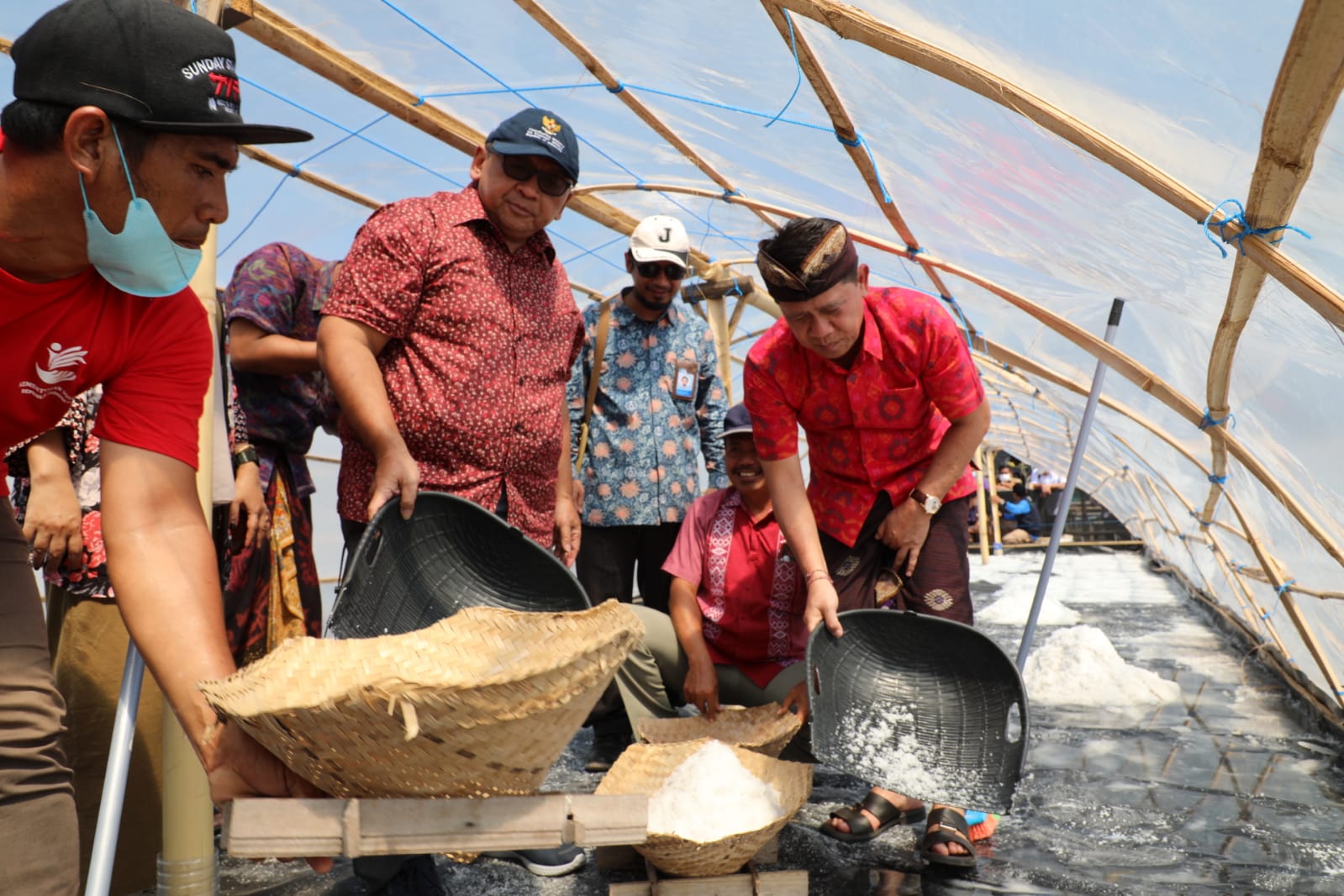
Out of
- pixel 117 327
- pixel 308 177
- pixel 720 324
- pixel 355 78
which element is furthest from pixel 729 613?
pixel 308 177

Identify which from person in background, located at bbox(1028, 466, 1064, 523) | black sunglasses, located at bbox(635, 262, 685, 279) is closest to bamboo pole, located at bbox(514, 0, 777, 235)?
black sunglasses, located at bbox(635, 262, 685, 279)

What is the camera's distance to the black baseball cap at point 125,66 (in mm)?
1121

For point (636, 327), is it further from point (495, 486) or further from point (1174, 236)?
point (1174, 236)

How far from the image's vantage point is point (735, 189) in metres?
5.61

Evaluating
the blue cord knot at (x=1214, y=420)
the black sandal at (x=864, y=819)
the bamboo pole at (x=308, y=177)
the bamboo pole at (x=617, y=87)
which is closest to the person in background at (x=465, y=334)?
the black sandal at (x=864, y=819)

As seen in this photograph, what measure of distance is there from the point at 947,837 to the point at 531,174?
181 centimetres

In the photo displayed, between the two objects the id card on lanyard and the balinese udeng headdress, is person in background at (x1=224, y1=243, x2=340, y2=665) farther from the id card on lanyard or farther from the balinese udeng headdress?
the id card on lanyard

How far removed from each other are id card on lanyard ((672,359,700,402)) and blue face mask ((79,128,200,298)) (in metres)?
2.43

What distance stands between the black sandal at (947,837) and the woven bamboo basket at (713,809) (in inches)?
13.7

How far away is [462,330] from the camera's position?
2.29 m

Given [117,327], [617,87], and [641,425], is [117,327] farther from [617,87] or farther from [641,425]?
[617,87]

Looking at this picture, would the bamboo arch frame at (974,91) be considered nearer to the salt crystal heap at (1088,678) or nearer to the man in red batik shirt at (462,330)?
the salt crystal heap at (1088,678)

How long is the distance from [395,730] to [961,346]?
1.79 meters

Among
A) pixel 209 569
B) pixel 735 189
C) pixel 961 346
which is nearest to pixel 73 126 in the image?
pixel 209 569
